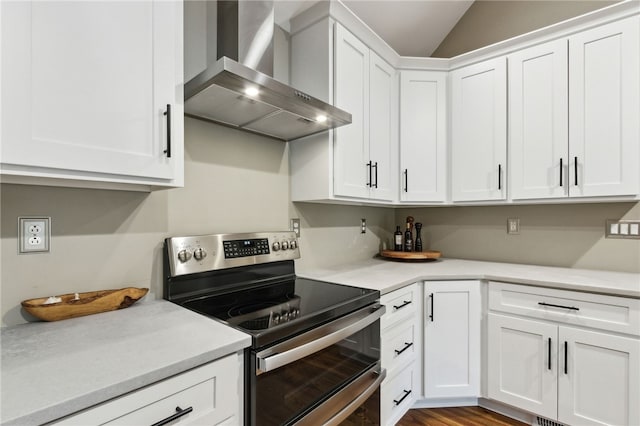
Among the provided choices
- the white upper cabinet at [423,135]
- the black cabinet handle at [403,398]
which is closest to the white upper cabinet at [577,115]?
the white upper cabinet at [423,135]

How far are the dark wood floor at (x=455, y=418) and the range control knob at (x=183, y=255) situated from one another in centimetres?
158

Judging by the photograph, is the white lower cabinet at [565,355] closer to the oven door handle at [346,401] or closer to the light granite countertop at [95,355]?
the oven door handle at [346,401]

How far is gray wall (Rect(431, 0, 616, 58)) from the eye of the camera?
219cm

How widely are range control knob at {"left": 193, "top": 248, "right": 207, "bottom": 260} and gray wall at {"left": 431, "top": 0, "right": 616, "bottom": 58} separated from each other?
2.70m

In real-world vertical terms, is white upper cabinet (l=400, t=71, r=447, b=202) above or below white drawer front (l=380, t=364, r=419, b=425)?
above

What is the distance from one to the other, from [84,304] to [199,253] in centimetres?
44

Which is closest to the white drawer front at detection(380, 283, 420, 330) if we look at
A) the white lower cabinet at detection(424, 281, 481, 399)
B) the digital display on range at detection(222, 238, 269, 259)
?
the white lower cabinet at detection(424, 281, 481, 399)

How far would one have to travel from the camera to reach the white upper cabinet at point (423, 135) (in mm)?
2334

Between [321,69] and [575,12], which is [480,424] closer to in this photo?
[321,69]

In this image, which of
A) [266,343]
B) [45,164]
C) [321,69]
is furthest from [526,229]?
[45,164]

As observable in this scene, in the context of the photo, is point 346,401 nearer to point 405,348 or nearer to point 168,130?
point 405,348

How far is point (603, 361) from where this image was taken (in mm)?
1557

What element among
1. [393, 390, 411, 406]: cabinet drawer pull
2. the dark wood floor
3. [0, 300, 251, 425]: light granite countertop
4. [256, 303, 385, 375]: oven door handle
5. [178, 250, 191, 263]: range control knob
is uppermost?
[178, 250, 191, 263]: range control knob

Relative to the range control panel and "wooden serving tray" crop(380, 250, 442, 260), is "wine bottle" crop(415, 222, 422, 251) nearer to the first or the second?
"wooden serving tray" crop(380, 250, 442, 260)
